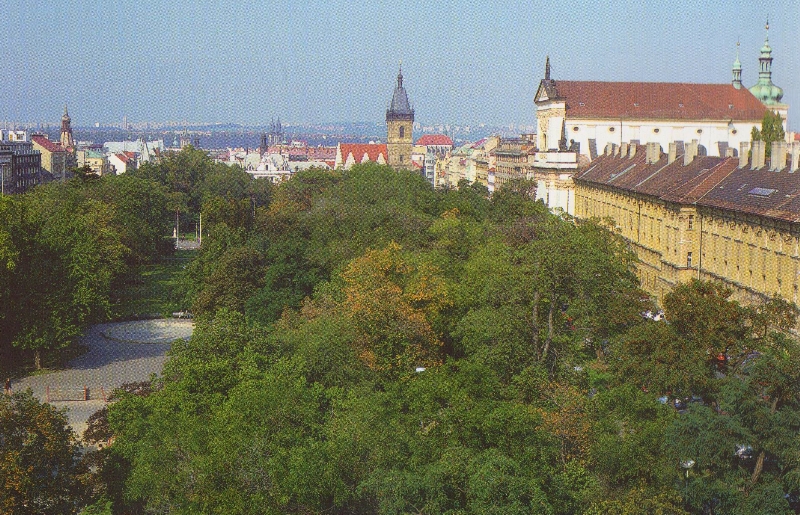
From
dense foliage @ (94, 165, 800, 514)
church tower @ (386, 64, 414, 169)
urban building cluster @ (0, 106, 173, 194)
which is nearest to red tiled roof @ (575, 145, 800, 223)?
dense foliage @ (94, 165, 800, 514)

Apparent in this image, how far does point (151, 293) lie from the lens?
68375 millimetres

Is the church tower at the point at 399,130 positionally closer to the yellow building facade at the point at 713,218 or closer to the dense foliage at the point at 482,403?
the yellow building facade at the point at 713,218

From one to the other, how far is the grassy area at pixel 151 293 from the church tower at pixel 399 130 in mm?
93155

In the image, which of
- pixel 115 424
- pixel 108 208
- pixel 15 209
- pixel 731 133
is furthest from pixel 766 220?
pixel 731 133

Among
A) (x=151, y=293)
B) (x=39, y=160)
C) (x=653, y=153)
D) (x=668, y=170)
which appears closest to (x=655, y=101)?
(x=653, y=153)

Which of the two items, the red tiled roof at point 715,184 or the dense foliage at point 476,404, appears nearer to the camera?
the dense foliage at point 476,404

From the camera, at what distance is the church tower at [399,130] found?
175m

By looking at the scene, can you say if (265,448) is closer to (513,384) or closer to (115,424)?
(115,424)

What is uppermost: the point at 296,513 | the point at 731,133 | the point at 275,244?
the point at 731,133

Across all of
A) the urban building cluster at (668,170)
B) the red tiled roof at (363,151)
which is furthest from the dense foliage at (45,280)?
the red tiled roof at (363,151)

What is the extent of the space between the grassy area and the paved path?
117 centimetres

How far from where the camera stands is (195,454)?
78.8 ft

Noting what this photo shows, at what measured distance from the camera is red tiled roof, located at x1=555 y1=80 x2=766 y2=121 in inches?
3634

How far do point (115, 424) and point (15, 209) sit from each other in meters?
21.0
